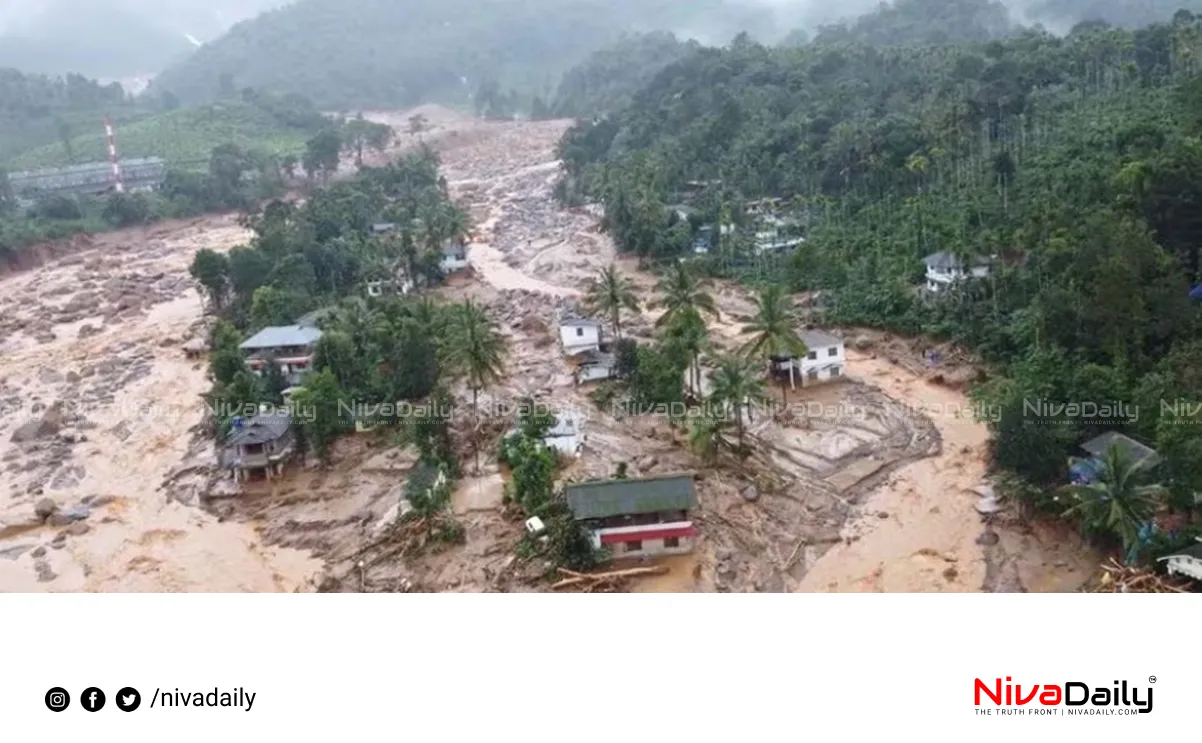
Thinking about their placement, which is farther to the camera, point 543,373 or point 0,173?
point 0,173

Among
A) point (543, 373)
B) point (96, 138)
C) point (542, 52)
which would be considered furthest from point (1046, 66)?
point (542, 52)

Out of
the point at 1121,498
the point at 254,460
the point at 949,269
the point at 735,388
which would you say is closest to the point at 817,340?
the point at 949,269

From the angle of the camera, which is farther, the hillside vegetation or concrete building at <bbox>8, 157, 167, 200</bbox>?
the hillside vegetation

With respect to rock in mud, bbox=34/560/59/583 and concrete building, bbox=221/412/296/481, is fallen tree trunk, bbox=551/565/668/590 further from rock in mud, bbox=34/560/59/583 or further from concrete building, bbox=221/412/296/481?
rock in mud, bbox=34/560/59/583

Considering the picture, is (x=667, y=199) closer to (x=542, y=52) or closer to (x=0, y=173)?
(x=0, y=173)

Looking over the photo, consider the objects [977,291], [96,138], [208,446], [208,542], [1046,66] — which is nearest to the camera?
[208,542]

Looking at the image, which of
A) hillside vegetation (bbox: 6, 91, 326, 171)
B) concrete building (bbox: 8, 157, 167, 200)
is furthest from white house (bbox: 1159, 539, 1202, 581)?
hillside vegetation (bbox: 6, 91, 326, 171)
